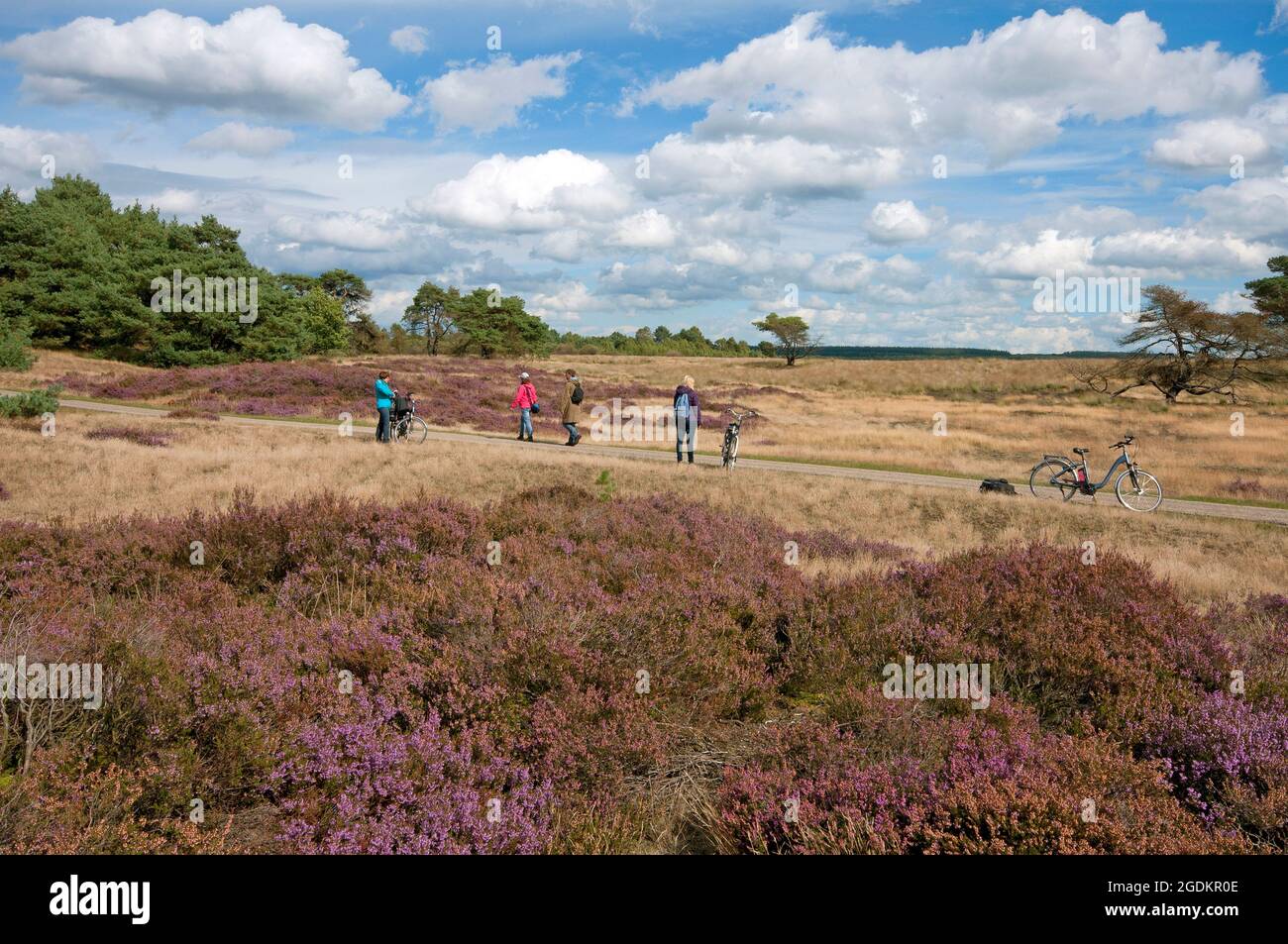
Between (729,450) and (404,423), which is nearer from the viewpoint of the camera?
(729,450)

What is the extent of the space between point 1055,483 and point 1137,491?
1.64 meters

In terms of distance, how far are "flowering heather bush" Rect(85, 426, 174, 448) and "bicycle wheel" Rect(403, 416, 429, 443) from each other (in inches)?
241

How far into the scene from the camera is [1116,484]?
17.1 metres

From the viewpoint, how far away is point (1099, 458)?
30.1 meters

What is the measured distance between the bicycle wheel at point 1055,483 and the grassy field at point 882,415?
4.19m

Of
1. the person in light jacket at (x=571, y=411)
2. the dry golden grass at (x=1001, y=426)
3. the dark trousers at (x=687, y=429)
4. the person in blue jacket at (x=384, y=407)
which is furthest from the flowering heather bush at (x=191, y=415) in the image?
the dry golden grass at (x=1001, y=426)

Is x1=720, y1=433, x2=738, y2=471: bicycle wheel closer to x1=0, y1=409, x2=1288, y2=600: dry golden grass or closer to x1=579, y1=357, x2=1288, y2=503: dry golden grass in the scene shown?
x1=0, y1=409, x2=1288, y2=600: dry golden grass

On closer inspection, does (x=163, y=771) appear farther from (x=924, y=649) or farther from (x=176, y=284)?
(x=176, y=284)

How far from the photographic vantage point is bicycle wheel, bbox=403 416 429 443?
2239 centimetres

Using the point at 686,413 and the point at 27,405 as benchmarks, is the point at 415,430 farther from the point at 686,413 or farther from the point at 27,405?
the point at 27,405

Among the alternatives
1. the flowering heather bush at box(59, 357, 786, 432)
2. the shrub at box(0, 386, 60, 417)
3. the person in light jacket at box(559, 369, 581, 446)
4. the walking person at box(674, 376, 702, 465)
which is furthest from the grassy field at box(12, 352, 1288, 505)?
the shrub at box(0, 386, 60, 417)

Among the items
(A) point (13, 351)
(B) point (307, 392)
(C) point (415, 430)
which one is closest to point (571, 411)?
(C) point (415, 430)

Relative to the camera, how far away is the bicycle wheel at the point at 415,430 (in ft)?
73.5

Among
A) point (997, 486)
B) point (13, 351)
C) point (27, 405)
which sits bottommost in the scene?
point (997, 486)
